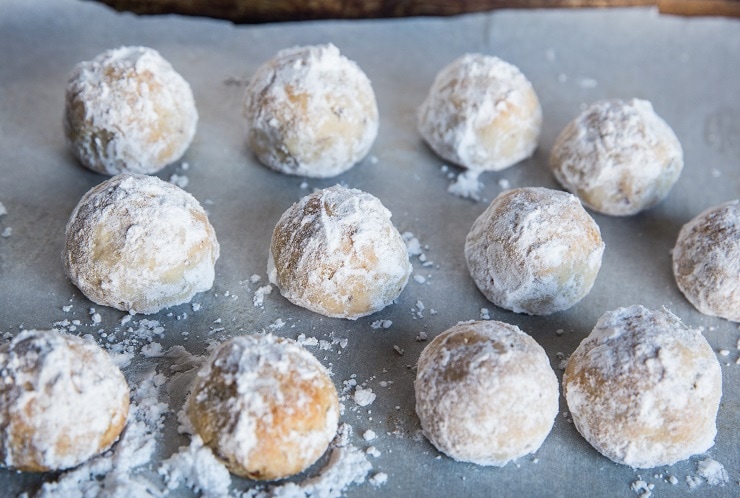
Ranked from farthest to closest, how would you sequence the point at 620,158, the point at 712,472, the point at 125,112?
the point at 620,158 → the point at 125,112 → the point at 712,472

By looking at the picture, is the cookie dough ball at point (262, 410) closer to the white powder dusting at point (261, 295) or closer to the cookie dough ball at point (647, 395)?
the white powder dusting at point (261, 295)

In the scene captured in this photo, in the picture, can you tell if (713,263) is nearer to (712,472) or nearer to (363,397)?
(712,472)

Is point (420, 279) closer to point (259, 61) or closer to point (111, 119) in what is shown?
point (111, 119)

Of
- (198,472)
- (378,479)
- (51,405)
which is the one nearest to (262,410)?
(198,472)

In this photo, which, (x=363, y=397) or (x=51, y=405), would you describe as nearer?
(x=51, y=405)

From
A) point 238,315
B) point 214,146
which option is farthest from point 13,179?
point 238,315

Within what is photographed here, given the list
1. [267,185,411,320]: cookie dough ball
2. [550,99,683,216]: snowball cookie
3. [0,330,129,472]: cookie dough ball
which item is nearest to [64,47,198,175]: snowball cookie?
[267,185,411,320]: cookie dough ball

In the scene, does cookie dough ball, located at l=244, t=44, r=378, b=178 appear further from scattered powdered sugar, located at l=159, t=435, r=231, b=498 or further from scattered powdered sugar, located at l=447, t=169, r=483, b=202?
scattered powdered sugar, located at l=159, t=435, r=231, b=498
